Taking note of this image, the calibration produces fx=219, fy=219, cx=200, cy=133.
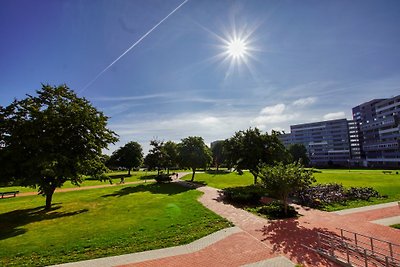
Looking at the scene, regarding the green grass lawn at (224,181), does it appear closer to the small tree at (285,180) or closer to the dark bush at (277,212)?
the dark bush at (277,212)

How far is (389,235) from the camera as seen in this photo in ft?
43.8

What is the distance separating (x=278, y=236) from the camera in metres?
13.6

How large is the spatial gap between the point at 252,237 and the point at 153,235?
6.20 metres

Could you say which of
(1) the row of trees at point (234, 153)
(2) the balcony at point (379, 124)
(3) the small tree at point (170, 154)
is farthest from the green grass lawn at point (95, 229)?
(2) the balcony at point (379, 124)

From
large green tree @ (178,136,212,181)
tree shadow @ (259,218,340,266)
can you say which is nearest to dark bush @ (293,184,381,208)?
tree shadow @ (259,218,340,266)

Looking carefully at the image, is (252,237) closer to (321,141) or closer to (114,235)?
(114,235)

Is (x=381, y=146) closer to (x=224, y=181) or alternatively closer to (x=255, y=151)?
(x=224, y=181)

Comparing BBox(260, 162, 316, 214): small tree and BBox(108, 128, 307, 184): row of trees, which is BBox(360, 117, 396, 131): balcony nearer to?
BBox(108, 128, 307, 184): row of trees

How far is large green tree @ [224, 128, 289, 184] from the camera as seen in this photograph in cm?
3381

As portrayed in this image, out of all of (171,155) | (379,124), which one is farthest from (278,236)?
(379,124)

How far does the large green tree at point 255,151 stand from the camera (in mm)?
33812

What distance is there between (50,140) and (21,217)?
→ 775 cm

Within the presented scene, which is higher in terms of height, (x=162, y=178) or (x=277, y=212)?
(x=162, y=178)

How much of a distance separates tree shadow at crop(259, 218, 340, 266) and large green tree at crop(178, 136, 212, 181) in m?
26.7
